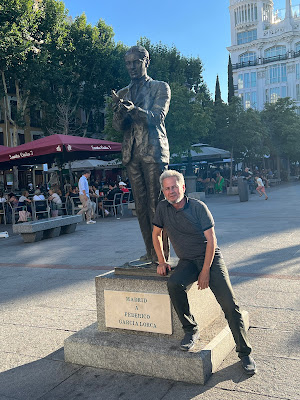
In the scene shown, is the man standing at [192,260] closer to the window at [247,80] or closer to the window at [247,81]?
the window at [247,80]

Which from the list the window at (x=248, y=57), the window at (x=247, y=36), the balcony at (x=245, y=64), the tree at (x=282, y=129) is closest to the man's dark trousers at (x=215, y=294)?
the tree at (x=282, y=129)

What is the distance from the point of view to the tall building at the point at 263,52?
203 ft

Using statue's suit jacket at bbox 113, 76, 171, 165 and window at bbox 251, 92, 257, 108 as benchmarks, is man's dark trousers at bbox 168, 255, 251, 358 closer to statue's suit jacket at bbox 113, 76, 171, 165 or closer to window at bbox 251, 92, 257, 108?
statue's suit jacket at bbox 113, 76, 171, 165

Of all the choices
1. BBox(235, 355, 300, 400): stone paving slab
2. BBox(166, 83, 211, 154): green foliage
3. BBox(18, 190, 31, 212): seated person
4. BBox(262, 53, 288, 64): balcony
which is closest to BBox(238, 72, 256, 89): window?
BBox(262, 53, 288, 64): balcony

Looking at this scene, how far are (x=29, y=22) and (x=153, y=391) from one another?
2675 centimetres

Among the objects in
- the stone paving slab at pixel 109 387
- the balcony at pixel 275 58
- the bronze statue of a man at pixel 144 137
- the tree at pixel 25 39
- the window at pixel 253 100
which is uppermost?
the balcony at pixel 275 58

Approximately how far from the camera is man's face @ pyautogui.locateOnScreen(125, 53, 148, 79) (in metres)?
4.02

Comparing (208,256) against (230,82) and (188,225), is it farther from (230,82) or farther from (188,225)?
(230,82)

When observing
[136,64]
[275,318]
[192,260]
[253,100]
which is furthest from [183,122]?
[253,100]

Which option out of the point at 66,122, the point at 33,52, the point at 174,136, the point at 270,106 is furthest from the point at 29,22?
the point at 270,106

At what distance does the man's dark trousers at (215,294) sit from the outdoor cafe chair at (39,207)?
10003mm

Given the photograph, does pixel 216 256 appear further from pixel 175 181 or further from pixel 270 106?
pixel 270 106

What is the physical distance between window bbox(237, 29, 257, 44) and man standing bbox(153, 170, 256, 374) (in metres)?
69.1

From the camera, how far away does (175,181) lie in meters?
3.25
